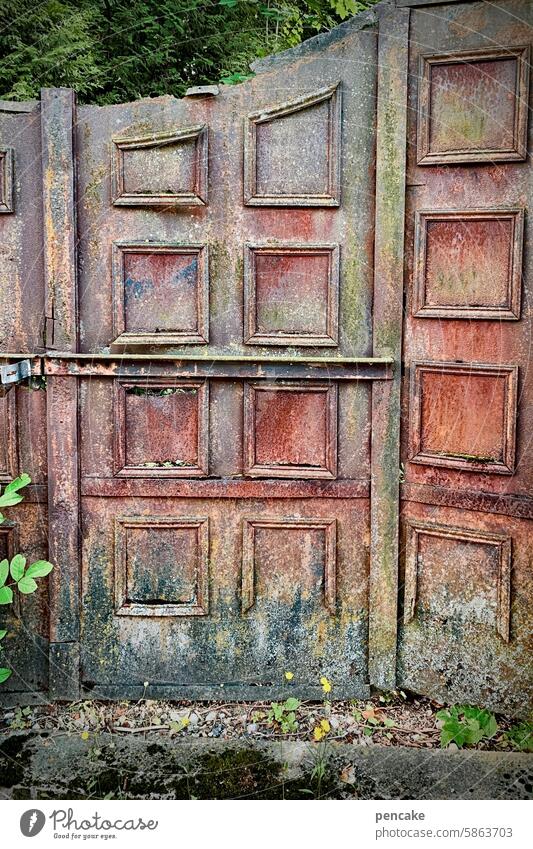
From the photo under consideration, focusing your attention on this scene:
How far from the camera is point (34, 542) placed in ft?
11.1

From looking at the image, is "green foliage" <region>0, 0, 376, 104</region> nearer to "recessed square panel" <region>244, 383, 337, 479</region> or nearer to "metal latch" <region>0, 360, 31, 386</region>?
"metal latch" <region>0, 360, 31, 386</region>

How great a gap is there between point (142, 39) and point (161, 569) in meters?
2.92

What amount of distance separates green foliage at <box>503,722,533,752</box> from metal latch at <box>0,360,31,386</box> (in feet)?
8.66

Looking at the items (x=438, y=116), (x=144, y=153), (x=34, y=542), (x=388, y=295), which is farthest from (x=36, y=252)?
(x=438, y=116)

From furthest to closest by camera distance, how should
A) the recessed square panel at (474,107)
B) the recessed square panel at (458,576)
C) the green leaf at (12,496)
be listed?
the recessed square panel at (458,576), the recessed square panel at (474,107), the green leaf at (12,496)

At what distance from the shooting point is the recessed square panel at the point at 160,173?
3143mm

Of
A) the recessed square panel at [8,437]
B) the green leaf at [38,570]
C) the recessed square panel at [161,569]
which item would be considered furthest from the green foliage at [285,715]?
the recessed square panel at [8,437]

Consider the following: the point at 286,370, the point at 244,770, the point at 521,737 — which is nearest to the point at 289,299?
the point at 286,370

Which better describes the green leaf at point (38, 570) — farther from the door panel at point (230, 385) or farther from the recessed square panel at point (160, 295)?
the recessed square panel at point (160, 295)

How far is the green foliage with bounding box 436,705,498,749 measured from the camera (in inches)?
123

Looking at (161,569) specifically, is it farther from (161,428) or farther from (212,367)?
(212,367)

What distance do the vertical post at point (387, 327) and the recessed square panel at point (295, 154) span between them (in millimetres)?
206

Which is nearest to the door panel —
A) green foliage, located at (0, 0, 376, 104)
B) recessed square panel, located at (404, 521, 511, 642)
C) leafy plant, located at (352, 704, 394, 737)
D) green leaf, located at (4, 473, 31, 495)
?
leafy plant, located at (352, 704, 394, 737)

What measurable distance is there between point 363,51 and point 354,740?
9.77 feet
